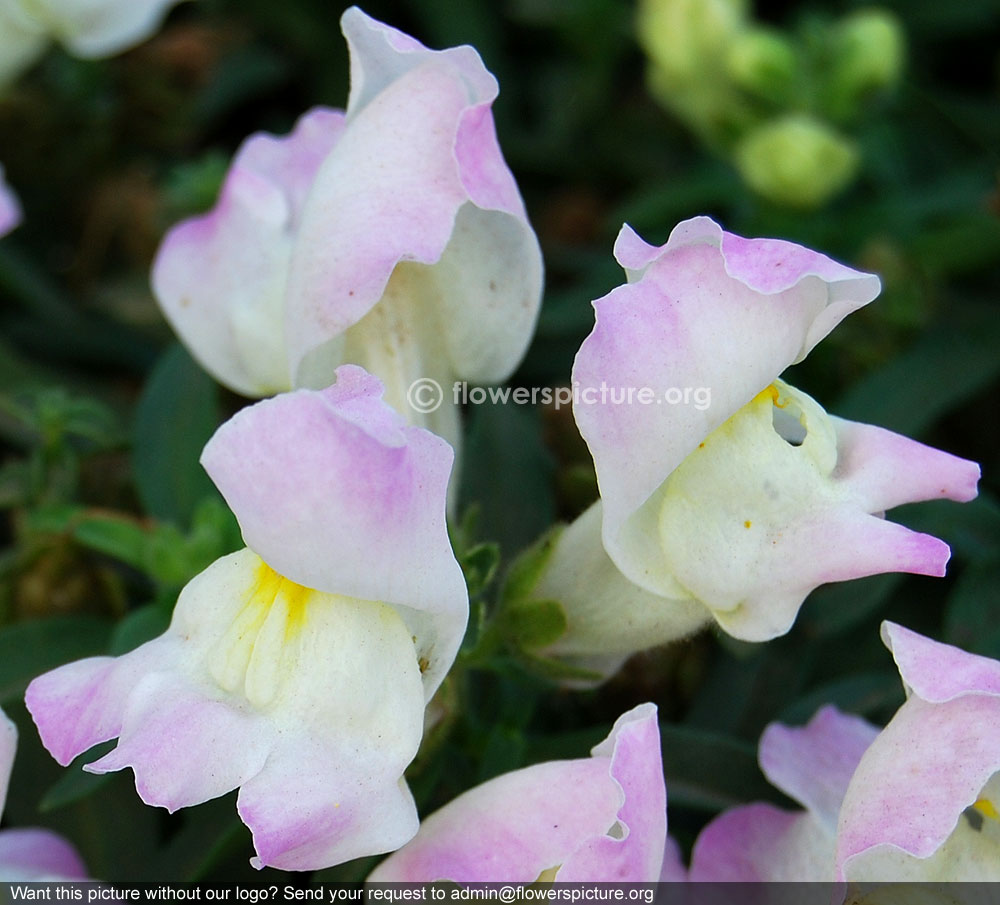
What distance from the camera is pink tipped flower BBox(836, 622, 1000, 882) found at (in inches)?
22.7

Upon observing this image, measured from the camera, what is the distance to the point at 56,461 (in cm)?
94

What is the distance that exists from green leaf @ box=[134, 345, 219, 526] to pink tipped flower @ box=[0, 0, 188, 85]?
0.29 m

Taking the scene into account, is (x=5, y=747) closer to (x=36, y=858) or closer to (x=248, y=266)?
(x=36, y=858)

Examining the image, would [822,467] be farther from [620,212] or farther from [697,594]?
[620,212]

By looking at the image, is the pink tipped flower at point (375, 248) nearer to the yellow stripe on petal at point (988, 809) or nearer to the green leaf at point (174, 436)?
the green leaf at point (174, 436)

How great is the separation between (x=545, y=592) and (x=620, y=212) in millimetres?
681

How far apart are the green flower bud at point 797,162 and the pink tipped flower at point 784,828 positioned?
0.63m

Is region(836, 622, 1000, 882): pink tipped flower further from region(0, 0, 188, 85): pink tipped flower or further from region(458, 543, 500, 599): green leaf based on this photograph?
region(0, 0, 188, 85): pink tipped flower

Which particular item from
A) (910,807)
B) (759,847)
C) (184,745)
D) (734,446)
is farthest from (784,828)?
(184,745)

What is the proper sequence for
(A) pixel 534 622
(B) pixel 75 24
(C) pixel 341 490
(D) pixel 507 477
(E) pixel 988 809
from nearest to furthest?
(C) pixel 341 490 < (E) pixel 988 809 < (A) pixel 534 622 < (D) pixel 507 477 < (B) pixel 75 24

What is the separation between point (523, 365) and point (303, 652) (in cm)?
67

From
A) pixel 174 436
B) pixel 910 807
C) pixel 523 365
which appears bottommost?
pixel 523 365

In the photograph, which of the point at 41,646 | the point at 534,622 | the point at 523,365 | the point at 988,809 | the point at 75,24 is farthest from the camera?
the point at 523,365

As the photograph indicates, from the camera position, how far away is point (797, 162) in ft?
3.82
